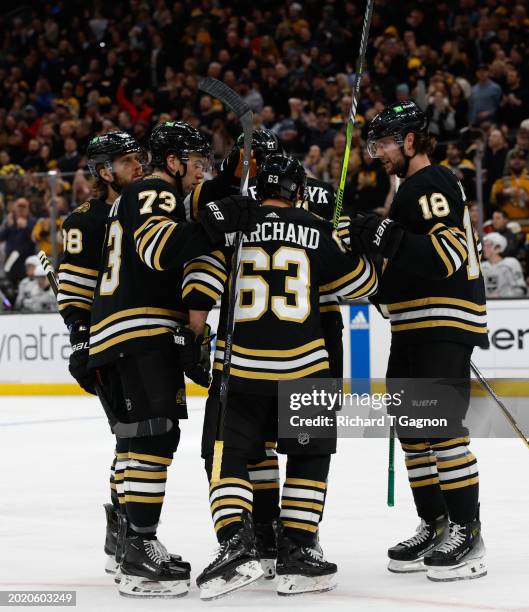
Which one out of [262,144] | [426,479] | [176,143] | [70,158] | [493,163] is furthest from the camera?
[70,158]

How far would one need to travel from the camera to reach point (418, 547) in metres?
4.16

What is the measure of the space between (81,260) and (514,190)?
6.57m

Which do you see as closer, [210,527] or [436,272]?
[436,272]

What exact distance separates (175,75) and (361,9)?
2397mm

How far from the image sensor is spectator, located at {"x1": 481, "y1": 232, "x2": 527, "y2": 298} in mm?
9766

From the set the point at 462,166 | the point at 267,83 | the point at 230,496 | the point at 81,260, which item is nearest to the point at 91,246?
the point at 81,260

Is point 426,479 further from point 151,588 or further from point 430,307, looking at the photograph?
point 151,588

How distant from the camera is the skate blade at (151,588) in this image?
3748mm

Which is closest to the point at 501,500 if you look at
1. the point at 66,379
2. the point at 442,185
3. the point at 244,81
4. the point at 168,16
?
the point at 442,185

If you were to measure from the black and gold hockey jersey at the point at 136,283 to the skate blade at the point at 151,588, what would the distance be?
69 centimetres

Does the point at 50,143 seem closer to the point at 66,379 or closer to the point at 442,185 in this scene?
the point at 66,379

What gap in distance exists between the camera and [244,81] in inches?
559

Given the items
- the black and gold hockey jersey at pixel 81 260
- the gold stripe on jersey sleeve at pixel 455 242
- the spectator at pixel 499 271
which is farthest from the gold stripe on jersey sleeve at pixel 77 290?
the spectator at pixel 499 271

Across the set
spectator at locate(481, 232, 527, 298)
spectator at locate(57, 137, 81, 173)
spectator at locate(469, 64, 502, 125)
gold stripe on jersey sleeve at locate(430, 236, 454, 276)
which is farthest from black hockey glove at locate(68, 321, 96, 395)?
spectator at locate(57, 137, 81, 173)
